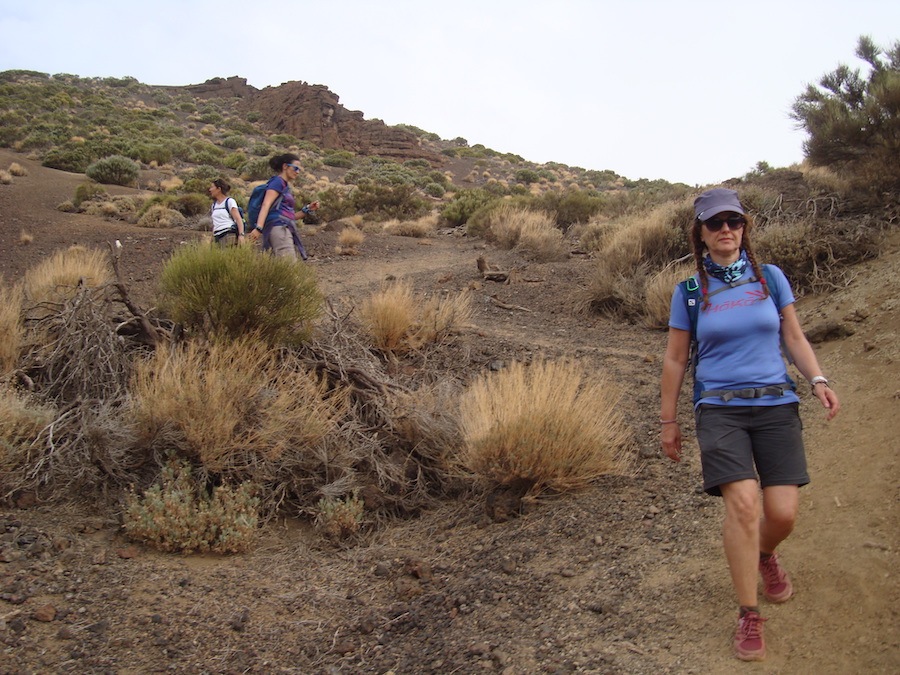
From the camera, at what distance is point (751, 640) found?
8.07 ft

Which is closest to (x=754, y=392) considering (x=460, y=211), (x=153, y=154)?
(x=460, y=211)

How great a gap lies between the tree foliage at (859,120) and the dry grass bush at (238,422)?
7460 millimetres

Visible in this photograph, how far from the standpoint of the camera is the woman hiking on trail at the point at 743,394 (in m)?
2.47

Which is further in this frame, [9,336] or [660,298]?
[660,298]

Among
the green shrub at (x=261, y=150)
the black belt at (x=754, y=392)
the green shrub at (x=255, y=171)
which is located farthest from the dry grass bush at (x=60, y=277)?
the green shrub at (x=261, y=150)

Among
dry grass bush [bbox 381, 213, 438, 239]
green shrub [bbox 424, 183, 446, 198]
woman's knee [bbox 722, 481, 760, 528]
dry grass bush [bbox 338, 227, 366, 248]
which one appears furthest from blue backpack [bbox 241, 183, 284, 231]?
green shrub [bbox 424, 183, 446, 198]

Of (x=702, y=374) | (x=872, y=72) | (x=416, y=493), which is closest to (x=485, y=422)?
(x=416, y=493)

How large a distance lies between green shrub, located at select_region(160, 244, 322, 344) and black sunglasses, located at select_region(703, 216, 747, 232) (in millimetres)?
3669

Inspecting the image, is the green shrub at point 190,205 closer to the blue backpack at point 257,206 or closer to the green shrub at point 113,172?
the green shrub at point 113,172

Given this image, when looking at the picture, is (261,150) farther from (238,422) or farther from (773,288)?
(773,288)

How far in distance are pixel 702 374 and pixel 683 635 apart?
1022 millimetres

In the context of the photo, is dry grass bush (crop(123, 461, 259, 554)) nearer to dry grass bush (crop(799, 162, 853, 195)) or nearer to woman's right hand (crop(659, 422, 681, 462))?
woman's right hand (crop(659, 422, 681, 462))

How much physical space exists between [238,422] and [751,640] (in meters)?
3.16

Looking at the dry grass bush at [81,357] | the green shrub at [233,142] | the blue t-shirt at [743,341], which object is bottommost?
the dry grass bush at [81,357]
